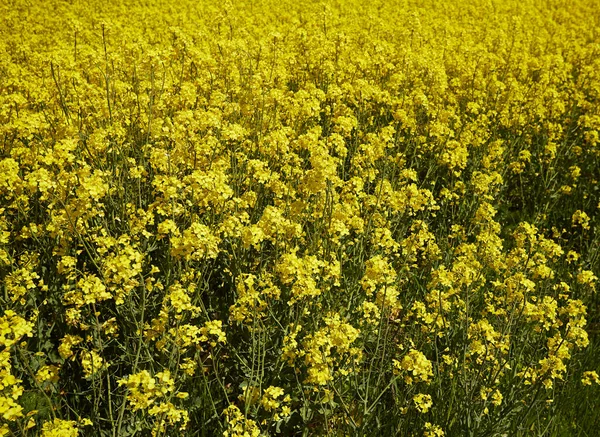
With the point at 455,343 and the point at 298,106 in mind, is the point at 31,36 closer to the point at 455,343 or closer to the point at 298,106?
the point at 298,106

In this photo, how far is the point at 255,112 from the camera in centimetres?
471

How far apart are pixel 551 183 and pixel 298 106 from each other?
3.27 metres

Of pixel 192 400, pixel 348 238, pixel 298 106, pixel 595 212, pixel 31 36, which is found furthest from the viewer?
pixel 31 36

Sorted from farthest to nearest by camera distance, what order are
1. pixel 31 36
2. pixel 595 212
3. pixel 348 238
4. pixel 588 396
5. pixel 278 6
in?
pixel 278 6 → pixel 31 36 → pixel 595 212 → pixel 348 238 → pixel 588 396

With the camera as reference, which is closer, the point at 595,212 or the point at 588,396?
the point at 588,396

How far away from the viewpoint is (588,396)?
142 inches

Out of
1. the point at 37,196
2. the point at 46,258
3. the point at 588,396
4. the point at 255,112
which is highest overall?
the point at 255,112

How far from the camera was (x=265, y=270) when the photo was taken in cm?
330

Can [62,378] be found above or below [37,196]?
below

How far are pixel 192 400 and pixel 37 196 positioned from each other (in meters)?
1.82

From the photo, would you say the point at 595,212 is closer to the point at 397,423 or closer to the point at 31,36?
the point at 397,423

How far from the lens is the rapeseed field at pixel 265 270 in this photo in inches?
109

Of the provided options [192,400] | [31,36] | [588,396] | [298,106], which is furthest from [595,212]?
[31,36]

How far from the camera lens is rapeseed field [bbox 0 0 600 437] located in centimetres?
Answer: 278
